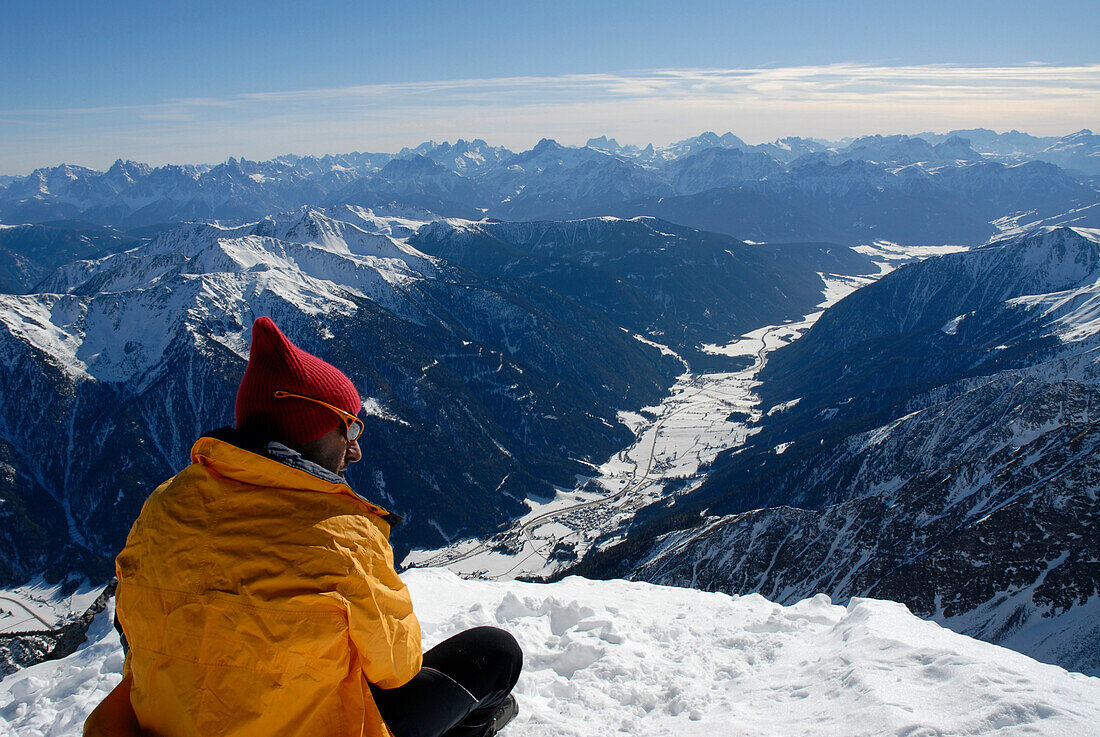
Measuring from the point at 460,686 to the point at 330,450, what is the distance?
364 cm

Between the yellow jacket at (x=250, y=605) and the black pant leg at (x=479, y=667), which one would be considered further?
the black pant leg at (x=479, y=667)

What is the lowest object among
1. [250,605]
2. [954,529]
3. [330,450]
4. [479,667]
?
[954,529]

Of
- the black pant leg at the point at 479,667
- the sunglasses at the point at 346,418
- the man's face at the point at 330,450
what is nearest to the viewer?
the sunglasses at the point at 346,418

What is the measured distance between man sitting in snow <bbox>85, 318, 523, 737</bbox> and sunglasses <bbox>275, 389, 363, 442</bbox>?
0.09 ft

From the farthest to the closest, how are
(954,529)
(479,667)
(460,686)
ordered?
(954,529) < (479,667) < (460,686)

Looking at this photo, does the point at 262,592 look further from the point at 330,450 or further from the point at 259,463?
the point at 330,450

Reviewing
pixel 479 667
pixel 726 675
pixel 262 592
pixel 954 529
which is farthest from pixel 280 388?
pixel 954 529

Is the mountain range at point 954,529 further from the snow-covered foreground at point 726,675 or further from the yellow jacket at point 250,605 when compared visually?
the yellow jacket at point 250,605

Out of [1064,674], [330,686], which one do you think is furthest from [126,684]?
[1064,674]

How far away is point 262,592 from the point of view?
478 cm

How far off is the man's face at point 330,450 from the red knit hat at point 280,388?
0.09m

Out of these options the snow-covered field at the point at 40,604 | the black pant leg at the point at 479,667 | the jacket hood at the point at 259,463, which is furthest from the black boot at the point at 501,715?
the snow-covered field at the point at 40,604

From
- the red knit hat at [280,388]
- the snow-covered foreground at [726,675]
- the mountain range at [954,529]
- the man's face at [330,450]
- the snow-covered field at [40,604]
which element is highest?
the red knit hat at [280,388]

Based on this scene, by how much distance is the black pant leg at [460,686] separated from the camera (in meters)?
7.03
